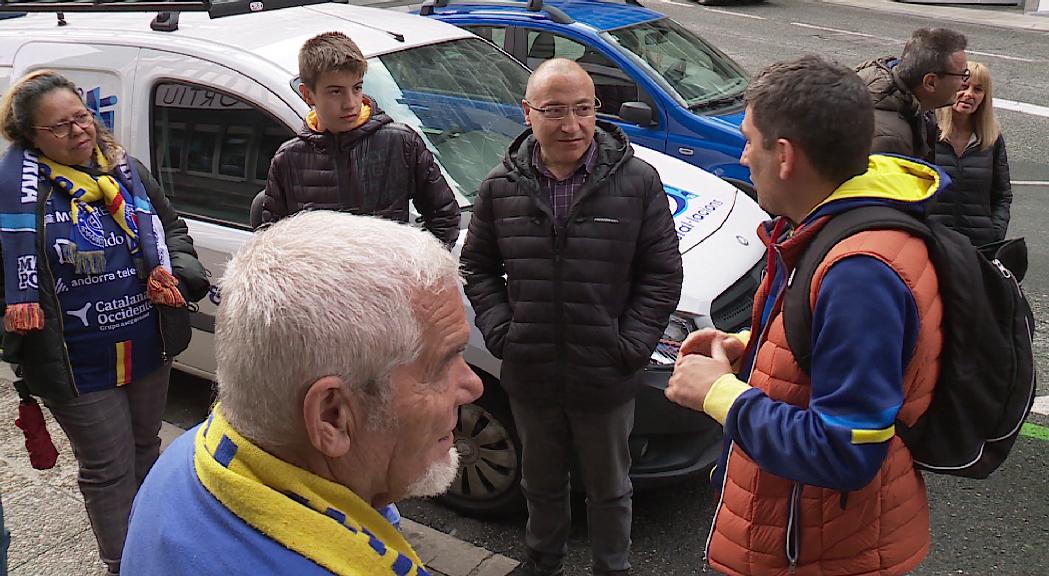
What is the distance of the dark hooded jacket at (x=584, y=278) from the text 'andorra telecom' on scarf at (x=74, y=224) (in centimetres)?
117

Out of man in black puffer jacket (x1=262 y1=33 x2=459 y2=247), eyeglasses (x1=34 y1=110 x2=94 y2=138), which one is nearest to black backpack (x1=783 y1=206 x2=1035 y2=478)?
man in black puffer jacket (x1=262 y1=33 x2=459 y2=247)

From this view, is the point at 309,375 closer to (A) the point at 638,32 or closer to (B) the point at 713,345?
(B) the point at 713,345

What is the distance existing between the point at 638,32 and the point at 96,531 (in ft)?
18.6

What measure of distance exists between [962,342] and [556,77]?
68.7 inches

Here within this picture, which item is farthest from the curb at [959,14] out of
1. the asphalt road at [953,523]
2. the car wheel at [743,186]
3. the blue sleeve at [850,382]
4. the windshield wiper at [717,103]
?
the blue sleeve at [850,382]

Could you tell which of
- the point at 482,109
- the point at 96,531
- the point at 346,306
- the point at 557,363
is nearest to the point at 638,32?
the point at 482,109

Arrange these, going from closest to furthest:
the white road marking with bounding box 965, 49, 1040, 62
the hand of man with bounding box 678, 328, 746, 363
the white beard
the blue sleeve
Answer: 1. the white beard
2. the blue sleeve
3. the hand of man with bounding box 678, 328, 746, 363
4. the white road marking with bounding box 965, 49, 1040, 62

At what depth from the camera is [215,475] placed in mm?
1419

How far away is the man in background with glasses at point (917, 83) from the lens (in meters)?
3.92

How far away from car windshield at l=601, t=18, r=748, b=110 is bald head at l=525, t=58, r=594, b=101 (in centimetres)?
378

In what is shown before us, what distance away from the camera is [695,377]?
2.29 m

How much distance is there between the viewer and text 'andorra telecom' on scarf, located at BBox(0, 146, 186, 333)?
3178 mm

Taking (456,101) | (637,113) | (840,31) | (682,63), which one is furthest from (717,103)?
(840,31)

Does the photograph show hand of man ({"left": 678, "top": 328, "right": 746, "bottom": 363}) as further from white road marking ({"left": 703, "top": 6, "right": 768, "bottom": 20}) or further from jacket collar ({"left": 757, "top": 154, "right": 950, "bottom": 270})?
white road marking ({"left": 703, "top": 6, "right": 768, "bottom": 20})
